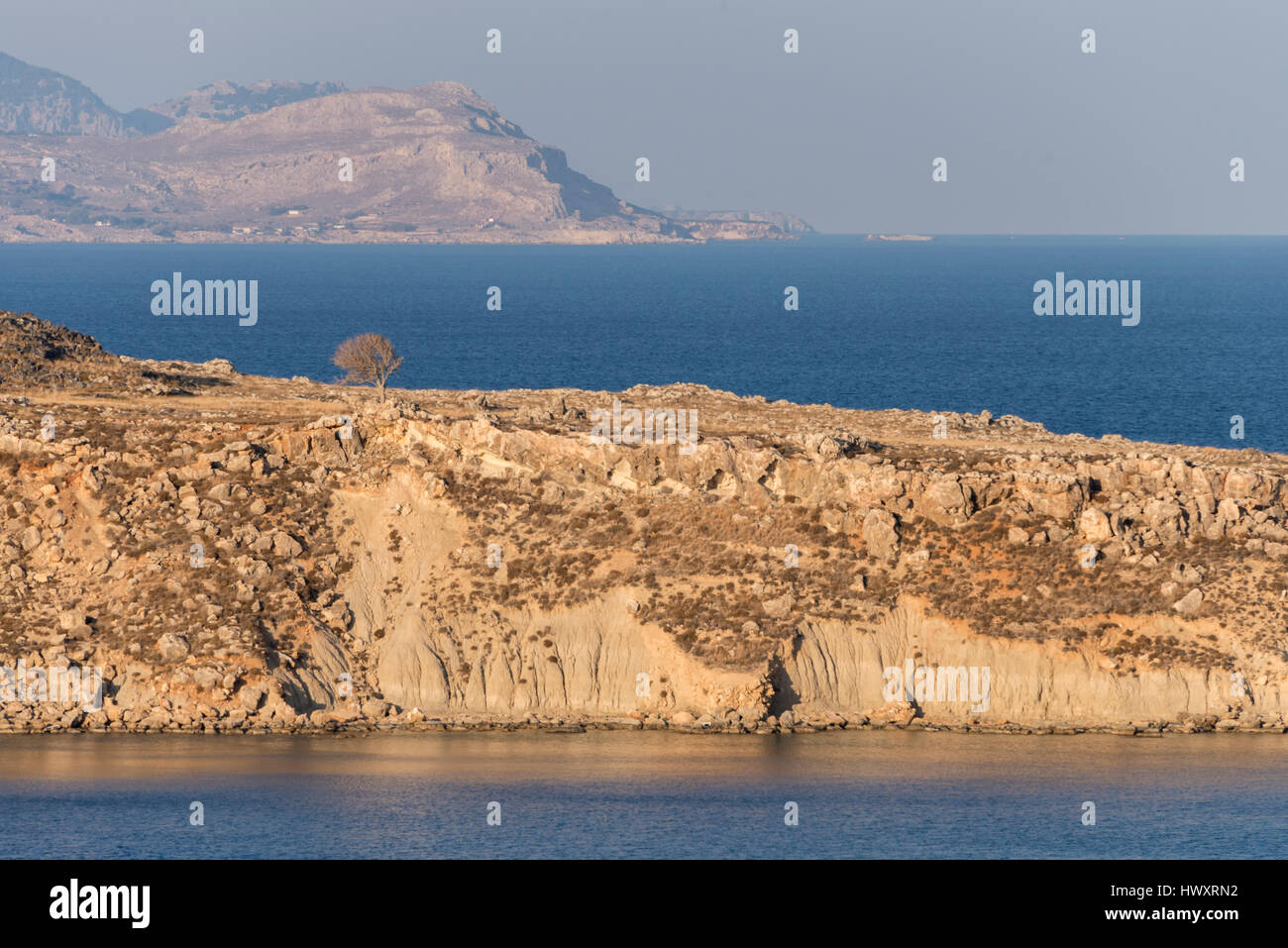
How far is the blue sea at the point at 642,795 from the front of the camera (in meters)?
40.2

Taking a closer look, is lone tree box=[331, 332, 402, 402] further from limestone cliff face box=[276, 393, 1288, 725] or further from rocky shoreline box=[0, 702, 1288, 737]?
rocky shoreline box=[0, 702, 1288, 737]

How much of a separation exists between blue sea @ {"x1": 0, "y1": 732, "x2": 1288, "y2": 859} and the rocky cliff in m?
1.89

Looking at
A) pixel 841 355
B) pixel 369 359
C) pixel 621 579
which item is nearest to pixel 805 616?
pixel 621 579

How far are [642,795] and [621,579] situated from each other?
1197cm

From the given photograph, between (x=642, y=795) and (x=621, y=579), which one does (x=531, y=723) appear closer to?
(x=621, y=579)

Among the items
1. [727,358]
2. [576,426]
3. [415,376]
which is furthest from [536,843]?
[727,358]

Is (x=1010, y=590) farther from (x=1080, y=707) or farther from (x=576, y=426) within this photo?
(x=576, y=426)

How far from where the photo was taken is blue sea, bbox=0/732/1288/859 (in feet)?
132

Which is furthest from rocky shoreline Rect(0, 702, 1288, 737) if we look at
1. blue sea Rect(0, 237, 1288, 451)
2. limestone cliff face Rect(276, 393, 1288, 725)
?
blue sea Rect(0, 237, 1288, 451)

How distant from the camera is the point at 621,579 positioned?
178ft

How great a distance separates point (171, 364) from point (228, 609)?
30.2 metres

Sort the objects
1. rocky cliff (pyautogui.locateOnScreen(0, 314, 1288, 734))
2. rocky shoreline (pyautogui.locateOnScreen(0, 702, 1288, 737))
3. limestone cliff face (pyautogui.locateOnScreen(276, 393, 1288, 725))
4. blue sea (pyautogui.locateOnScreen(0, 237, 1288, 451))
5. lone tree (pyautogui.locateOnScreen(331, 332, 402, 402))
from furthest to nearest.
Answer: blue sea (pyautogui.locateOnScreen(0, 237, 1288, 451)), lone tree (pyautogui.locateOnScreen(331, 332, 402, 402)), limestone cliff face (pyautogui.locateOnScreen(276, 393, 1288, 725)), rocky cliff (pyautogui.locateOnScreen(0, 314, 1288, 734)), rocky shoreline (pyautogui.locateOnScreen(0, 702, 1288, 737))

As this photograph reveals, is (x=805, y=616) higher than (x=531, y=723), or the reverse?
(x=805, y=616)

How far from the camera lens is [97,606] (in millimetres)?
53094
